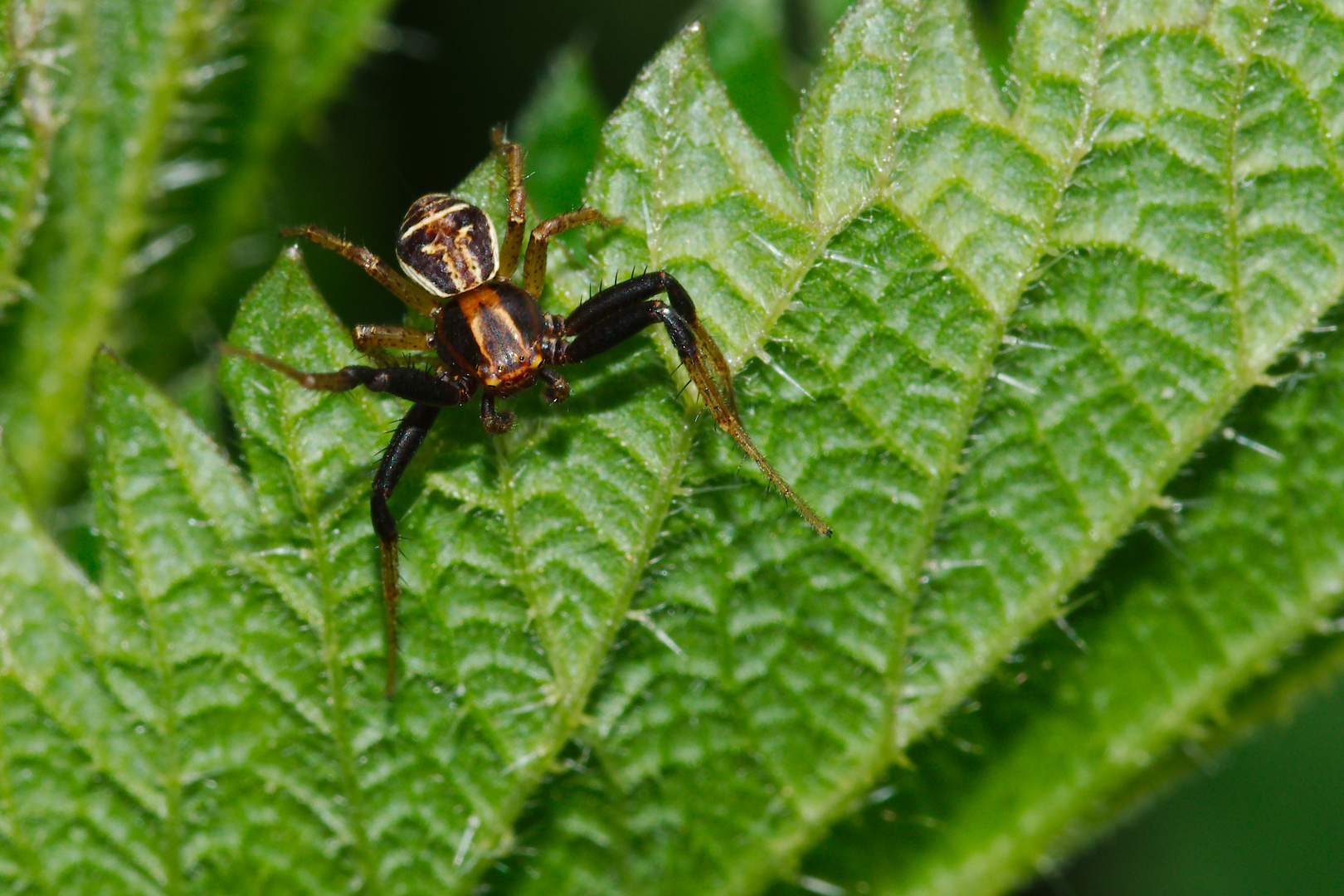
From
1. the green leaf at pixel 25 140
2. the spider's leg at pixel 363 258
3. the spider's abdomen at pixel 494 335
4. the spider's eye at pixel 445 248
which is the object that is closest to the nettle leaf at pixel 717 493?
the spider's abdomen at pixel 494 335

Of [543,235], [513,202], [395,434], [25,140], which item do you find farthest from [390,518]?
[25,140]

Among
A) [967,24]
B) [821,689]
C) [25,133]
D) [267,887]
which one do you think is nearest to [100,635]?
[267,887]

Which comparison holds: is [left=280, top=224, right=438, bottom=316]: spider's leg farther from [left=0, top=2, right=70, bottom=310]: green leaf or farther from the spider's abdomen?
[left=0, top=2, right=70, bottom=310]: green leaf

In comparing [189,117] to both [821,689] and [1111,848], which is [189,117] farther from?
[1111,848]

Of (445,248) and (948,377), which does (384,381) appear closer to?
(445,248)

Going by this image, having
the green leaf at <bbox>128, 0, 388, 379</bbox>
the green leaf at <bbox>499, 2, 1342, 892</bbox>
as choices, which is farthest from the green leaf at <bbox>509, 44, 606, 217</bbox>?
the green leaf at <bbox>499, 2, 1342, 892</bbox>

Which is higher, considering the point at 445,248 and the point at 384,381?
the point at 445,248
